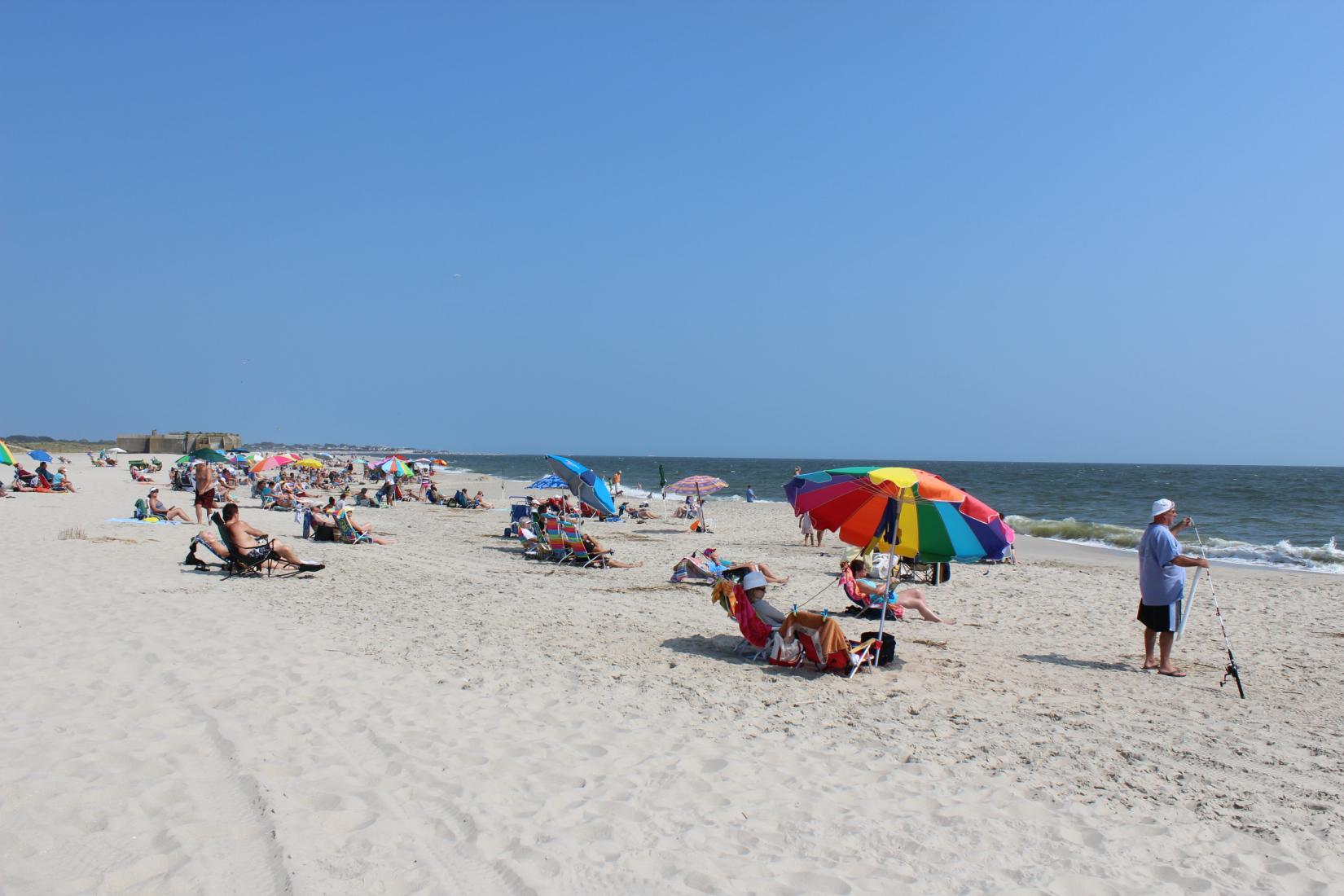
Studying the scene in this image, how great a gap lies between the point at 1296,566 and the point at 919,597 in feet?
42.1

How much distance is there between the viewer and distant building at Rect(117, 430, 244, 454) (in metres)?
70.3

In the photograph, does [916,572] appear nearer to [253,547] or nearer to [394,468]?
[253,547]

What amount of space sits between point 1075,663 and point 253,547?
9195 mm

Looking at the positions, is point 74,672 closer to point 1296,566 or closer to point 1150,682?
point 1150,682

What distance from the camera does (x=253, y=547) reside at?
32.7 ft

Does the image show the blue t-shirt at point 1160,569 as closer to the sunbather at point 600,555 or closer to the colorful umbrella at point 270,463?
the sunbather at point 600,555

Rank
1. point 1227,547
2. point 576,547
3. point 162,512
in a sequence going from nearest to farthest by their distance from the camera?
point 576,547
point 162,512
point 1227,547

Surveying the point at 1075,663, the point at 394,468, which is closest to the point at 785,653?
the point at 1075,663

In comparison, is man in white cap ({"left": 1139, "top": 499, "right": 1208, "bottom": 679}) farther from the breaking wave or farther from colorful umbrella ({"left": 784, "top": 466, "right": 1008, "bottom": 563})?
the breaking wave

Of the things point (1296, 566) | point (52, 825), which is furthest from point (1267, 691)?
point (1296, 566)

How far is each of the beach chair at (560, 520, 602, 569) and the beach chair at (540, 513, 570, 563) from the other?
0.13 feet

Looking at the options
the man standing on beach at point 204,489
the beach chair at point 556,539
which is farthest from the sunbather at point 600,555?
the man standing on beach at point 204,489

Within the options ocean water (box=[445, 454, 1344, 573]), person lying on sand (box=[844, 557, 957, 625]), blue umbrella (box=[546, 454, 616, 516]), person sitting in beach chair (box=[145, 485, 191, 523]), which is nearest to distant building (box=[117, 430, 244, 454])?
ocean water (box=[445, 454, 1344, 573])

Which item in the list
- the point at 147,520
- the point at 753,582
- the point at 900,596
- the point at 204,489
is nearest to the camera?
the point at 753,582
